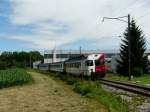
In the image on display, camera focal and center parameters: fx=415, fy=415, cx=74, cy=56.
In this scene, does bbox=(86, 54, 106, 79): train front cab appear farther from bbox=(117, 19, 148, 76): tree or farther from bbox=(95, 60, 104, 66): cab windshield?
bbox=(117, 19, 148, 76): tree

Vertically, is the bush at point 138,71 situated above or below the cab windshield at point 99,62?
below

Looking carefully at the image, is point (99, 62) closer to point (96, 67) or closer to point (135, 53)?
point (96, 67)

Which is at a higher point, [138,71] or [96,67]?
[96,67]

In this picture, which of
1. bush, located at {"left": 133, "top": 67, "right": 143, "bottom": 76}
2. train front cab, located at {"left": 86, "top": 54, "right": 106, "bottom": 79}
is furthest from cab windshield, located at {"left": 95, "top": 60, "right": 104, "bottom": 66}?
bush, located at {"left": 133, "top": 67, "right": 143, "bottom": 76}

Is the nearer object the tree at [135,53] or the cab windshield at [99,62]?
the cab windshield at [99,62]

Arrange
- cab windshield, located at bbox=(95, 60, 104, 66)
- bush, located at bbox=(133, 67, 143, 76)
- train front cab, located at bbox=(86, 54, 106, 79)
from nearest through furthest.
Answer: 1. train front cab, located at bbox=(86, 54, 106, 79)
2. cab windshield, located at bbox=(95, 60, 104, 66)
3. bush, located at bbox=(133, 67, 143, 76)

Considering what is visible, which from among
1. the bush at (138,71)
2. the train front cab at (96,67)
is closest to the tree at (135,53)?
the bush at (138,71)

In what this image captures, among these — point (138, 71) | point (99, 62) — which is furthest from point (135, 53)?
point (99, 62)

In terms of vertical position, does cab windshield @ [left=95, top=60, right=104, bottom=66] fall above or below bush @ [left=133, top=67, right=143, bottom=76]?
above

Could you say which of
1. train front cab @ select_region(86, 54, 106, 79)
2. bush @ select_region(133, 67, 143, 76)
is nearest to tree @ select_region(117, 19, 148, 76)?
bush @ select_region(133, 67, 143, 76)

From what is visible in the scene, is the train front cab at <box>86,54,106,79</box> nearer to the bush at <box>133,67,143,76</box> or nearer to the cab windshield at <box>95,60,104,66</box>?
the cab windshield at <box>95,60,104,66</box>

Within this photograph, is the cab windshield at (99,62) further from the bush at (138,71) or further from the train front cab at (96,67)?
the bush at (138,71)

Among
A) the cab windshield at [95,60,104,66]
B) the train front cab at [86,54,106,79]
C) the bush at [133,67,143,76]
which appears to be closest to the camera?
the train front cab at [86,54,106,79]

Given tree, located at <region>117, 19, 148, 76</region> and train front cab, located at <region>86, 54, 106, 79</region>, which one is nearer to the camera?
train front cab, located at <region>86, 54, 106, 79</region>
